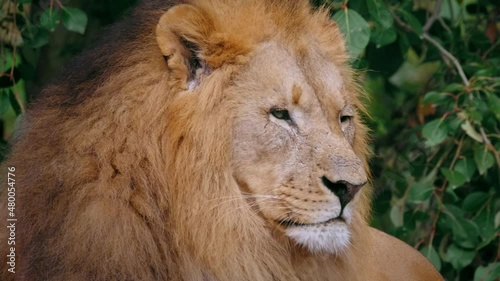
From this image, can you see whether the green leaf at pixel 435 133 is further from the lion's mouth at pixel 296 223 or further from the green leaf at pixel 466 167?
the lion's mouth at pixel 296 223

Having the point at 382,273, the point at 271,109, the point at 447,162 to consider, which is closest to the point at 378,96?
the point at 447,162

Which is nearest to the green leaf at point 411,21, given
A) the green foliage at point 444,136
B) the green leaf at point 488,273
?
the green foliage at point 444,136

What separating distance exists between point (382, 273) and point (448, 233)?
3.03 ft

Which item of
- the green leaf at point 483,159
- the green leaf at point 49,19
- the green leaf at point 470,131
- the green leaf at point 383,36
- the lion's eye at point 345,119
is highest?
the green leaf at point 49,19

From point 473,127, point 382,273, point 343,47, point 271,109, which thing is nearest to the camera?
point 271,109

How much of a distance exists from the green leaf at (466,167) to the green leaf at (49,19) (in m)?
2.29

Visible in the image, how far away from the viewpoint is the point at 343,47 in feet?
14.0

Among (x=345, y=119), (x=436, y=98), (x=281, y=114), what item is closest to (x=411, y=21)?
(x=436, y=98)

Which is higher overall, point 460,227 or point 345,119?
point 345,119

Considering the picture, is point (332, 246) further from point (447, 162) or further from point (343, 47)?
point (447, 162)

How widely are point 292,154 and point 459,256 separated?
7.26 ft

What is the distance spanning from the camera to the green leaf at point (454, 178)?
5320mm

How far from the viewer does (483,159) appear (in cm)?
535

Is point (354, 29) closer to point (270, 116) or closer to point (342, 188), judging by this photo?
point (270, 116)
